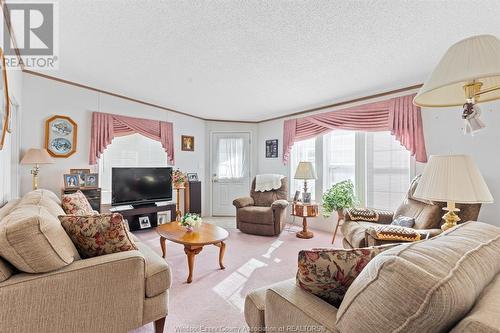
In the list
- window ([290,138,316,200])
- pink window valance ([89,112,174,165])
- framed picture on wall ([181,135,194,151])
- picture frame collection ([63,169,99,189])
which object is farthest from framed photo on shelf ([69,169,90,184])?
window ([290,138,316,200])

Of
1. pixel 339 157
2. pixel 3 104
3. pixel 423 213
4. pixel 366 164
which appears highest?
pixel 3 104

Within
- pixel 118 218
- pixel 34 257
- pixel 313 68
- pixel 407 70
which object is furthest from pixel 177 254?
pixel 407 70

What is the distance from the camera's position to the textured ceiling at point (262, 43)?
1829 mm

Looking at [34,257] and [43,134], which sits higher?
[43,134]

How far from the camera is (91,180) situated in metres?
3.72

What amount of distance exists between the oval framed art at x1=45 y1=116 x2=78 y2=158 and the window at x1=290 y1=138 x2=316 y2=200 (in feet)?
12.6

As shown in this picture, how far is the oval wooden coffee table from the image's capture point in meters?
2.36

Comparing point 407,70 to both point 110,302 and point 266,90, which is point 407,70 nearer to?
point 266,90

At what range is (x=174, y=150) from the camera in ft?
16.2

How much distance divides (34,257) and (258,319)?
1133 mm

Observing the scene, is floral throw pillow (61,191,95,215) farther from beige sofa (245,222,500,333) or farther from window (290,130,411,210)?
window (290,130,411,210)

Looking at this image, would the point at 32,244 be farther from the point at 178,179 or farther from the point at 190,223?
the point at 178,179

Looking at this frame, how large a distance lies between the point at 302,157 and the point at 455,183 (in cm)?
352

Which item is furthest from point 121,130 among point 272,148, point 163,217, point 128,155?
point 272,148
